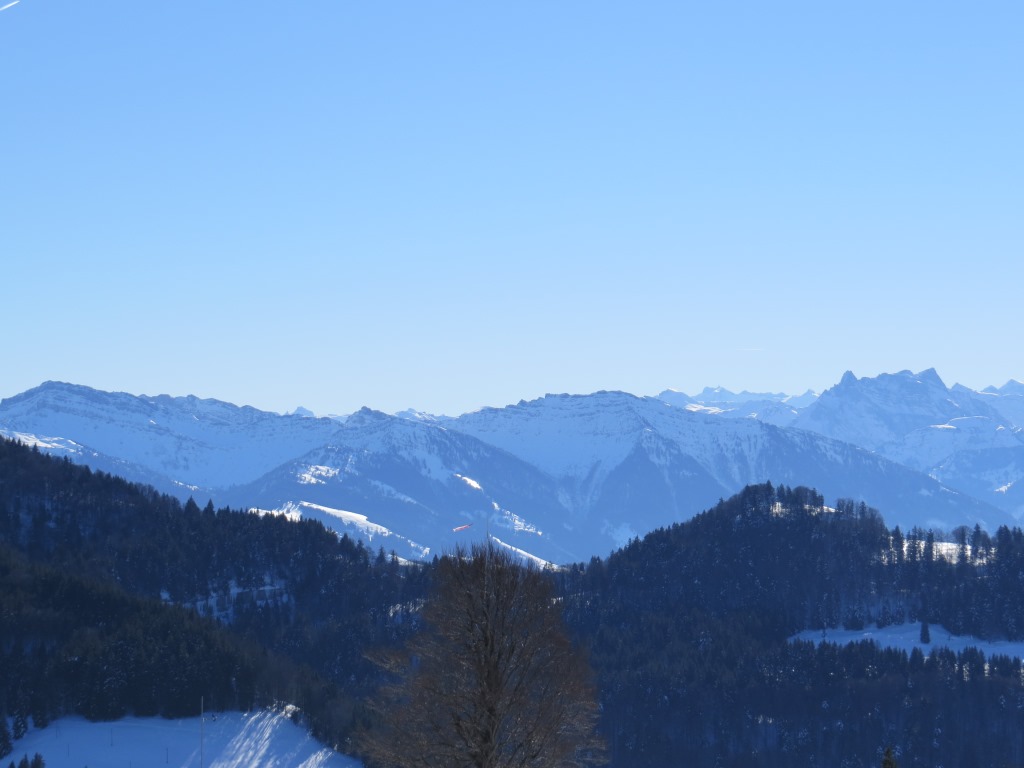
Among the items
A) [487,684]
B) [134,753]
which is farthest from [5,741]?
[487,684]

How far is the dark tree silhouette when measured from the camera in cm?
5147

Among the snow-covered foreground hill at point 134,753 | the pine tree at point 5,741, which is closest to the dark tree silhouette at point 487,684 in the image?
the snow-covered foreground hill at point 134,753

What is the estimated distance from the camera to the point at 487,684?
171ft

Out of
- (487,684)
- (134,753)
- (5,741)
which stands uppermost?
(487,684)

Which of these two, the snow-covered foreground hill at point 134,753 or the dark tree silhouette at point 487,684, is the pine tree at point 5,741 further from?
the dark tree silhouette at point 487,684

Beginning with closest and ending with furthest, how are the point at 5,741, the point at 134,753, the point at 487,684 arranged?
the point at 487,684, the point at 5,741, the point at 134,753

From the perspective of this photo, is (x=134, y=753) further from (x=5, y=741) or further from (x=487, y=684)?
(x=487, y=684)

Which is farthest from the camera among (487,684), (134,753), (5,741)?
(134,753)

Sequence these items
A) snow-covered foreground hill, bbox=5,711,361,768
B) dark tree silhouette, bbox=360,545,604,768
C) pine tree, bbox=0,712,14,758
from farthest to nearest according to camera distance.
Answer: snow-covered foreground hill, bbox=5,711,361,768 < pine tree, bbox=0,712,14,758 < dark tree silhouette, bbox=360,545,604,768

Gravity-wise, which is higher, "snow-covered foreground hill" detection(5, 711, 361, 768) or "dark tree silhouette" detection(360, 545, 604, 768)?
"dark tree silhouette" detection(360, 545, 604, 768)

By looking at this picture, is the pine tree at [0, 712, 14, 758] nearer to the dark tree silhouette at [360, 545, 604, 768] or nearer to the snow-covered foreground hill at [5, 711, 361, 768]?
the snow-covered foreground hill at [5, 711, 361, 768]

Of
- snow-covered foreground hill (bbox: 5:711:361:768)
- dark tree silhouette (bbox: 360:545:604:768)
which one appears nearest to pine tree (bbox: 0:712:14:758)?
snow-covered foreground hill (bbox: 5:711:361:768)

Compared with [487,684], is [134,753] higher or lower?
lower

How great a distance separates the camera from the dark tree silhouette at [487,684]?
51.5 metres
